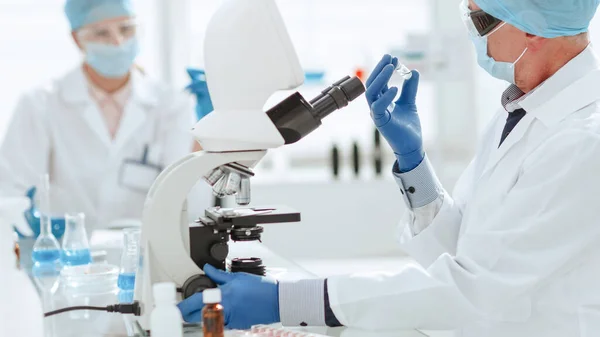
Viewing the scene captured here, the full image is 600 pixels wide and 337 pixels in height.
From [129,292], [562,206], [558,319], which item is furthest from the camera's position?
[129,292]

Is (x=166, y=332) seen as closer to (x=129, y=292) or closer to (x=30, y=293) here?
(x=30, y=293)

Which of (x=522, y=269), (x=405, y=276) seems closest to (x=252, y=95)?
(x=405, y=276)

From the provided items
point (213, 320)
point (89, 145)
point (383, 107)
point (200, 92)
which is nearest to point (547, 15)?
point (383, 107)

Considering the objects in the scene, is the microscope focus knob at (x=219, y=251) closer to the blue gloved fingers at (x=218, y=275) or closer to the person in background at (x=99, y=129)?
the blue gloved fingers at (x=218, y=275)

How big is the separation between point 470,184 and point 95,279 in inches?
37.9

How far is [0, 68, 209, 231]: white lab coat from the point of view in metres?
3.24

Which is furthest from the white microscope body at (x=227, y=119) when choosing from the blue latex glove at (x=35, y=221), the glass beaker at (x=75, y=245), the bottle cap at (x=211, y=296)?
the blue latex glove at (x=35, y=221)

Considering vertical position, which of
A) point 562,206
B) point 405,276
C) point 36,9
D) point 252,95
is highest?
point 36,9

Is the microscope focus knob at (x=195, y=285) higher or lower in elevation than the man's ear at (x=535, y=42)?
lower

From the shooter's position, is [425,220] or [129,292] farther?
[425,220]

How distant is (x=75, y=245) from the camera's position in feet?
6.93

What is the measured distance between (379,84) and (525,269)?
531 millimetres

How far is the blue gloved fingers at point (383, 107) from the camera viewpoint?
Result: 1656mm

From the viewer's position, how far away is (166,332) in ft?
3.85
